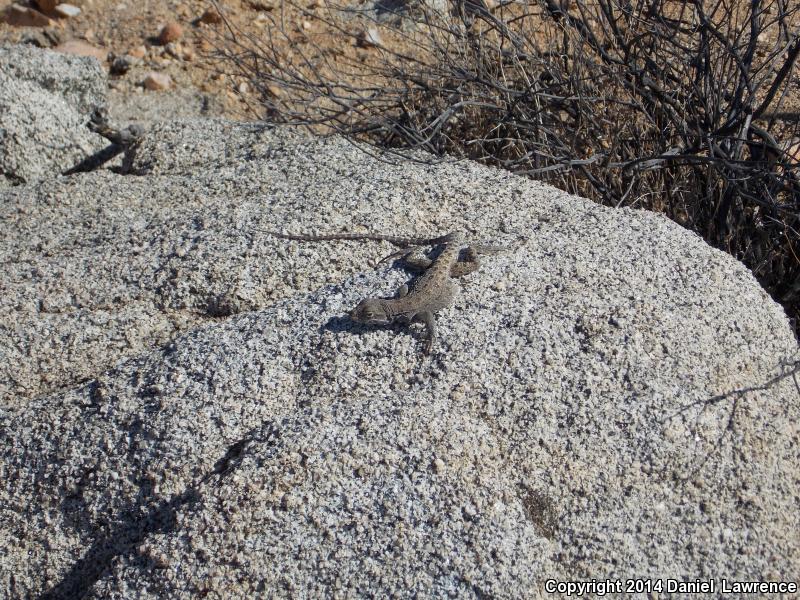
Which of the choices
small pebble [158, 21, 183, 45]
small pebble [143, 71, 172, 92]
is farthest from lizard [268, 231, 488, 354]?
small pebble [158, 21, 183, 45]

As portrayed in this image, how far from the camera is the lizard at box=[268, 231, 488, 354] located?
3.40 m

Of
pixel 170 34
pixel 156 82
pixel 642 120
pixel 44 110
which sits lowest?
pixel 156 82

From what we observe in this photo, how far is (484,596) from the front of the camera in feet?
8.70

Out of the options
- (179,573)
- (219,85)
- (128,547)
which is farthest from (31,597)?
(219,85)

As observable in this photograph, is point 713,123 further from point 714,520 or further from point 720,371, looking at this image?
point 714,520

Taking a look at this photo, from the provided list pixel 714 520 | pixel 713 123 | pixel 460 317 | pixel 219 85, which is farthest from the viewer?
pixel 219 85

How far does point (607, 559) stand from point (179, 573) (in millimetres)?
1413

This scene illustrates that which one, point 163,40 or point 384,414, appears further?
point 163,40

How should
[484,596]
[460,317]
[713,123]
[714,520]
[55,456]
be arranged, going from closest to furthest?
[484,596], [714,520], [55,456], [460,317], [713,123]
